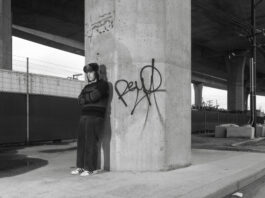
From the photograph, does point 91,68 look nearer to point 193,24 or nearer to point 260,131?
point 260,131

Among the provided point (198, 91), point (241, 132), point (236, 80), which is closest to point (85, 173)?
point (241, 132)

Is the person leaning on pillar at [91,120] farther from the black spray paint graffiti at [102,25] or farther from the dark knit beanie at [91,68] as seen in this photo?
the black spray paint graffiti at [102,25]

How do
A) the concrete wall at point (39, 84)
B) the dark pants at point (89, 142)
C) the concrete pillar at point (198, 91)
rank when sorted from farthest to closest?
the concrete pillar at point (198, 91)
the concrete wall at point (39, 84)
the dark pants at point (89, 142)

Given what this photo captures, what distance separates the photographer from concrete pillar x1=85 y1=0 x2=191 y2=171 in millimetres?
6145

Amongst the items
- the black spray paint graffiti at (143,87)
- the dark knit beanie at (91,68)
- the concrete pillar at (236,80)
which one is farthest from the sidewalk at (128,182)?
the concrete pillar at (236,80)

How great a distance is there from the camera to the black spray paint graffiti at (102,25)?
6297 millimetres

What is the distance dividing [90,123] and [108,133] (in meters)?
0.49

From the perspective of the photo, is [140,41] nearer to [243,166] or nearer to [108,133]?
[108,133]

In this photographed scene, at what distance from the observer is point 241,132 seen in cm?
1628

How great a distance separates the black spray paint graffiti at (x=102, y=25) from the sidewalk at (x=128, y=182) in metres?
Answer: 2.69

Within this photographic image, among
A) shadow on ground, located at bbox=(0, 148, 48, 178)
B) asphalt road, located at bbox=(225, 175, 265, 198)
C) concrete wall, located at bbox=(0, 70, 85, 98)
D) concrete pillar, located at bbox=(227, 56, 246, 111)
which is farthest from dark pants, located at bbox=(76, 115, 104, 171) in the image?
concrete pillar, located at bbox=(227, 56, 246, 111)

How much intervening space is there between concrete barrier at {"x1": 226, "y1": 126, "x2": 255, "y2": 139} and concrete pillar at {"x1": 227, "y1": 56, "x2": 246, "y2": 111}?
1183 inches

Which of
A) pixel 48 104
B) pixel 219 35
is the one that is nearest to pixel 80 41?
pixel 219 35

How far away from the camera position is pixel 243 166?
701cm
